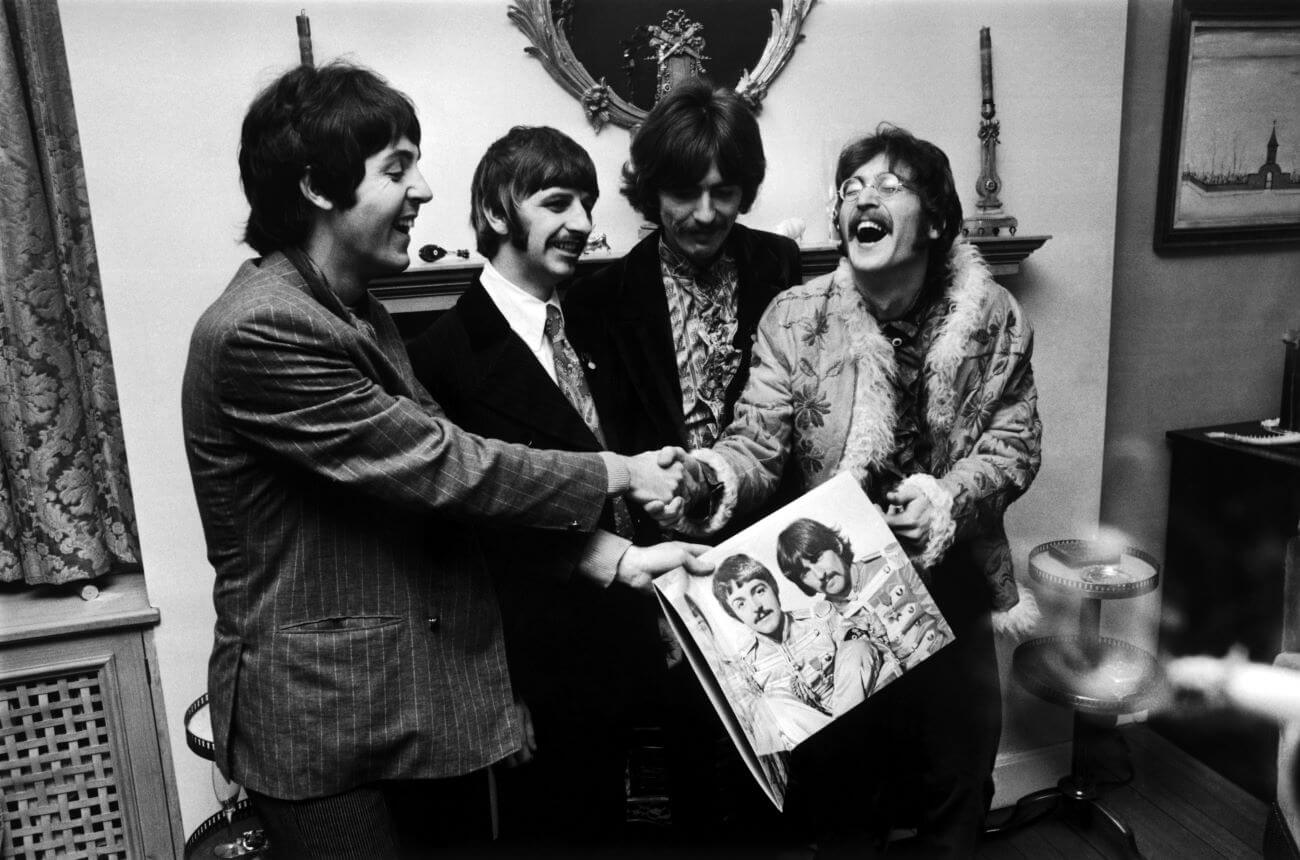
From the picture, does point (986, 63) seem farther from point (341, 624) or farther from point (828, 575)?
point (341, 624)

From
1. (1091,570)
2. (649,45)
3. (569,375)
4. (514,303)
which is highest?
(649,45)

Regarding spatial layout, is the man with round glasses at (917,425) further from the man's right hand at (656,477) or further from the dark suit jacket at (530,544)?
the dark suit jacket at (530,544)

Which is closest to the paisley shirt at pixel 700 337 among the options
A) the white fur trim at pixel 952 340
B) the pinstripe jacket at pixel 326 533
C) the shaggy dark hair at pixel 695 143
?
the shaggy dark hair at pixel 695 143

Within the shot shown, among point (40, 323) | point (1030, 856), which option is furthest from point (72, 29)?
point (1030, 856)

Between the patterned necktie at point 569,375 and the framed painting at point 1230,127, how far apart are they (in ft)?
5.54

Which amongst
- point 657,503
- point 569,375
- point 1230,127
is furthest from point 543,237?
point 1230,127

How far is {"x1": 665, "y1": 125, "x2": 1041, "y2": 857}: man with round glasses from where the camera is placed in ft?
4.37

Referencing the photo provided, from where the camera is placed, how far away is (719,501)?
1.36m

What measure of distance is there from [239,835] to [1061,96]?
2.25 meters

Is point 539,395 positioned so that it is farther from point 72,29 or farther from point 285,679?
point 72,29

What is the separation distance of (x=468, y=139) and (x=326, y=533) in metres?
0.90

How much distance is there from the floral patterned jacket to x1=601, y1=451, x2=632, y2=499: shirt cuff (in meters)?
0.18

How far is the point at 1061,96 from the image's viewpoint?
1.99 m

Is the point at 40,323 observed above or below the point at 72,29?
below
